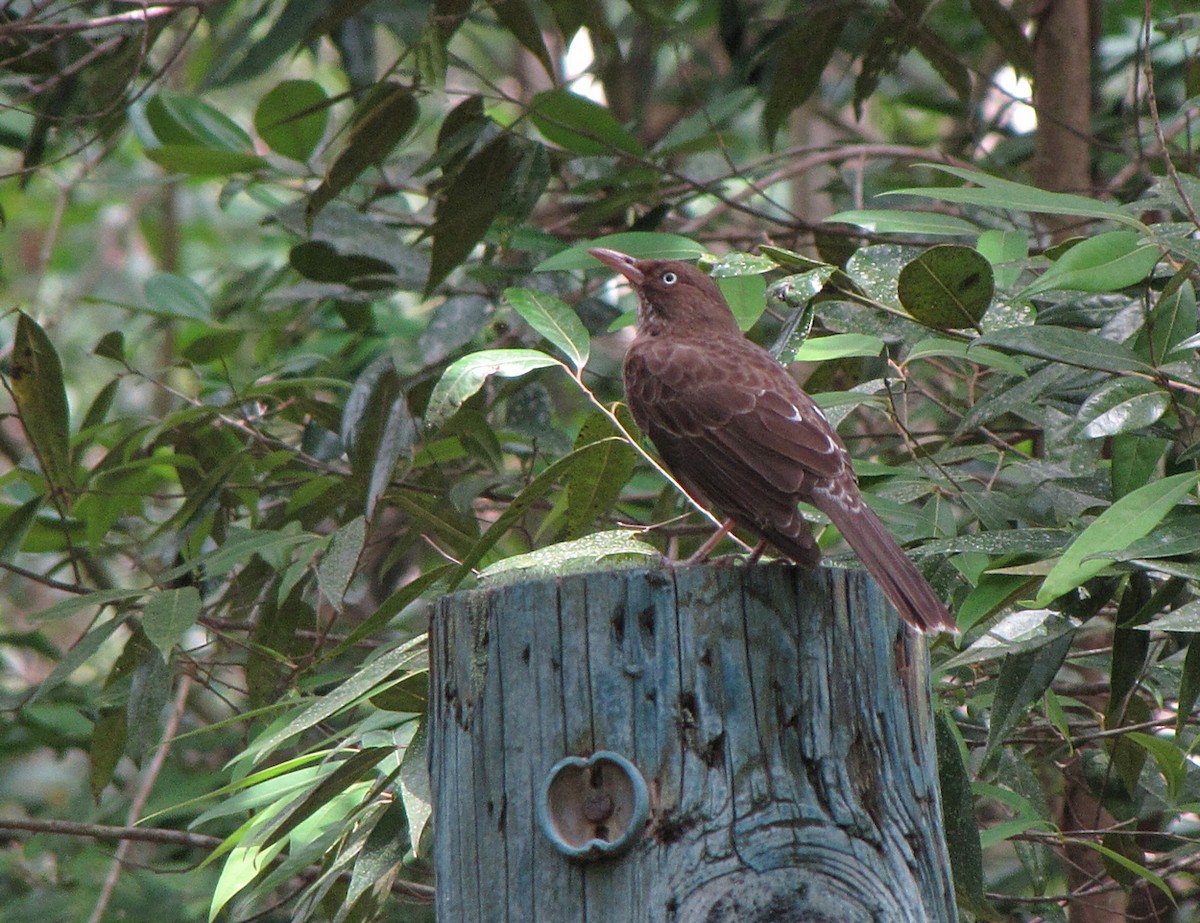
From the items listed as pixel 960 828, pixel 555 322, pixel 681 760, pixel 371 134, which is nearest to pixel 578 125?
pixel 371 134

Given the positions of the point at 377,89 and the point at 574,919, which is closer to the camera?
the point at 574,919

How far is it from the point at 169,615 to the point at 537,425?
218cm

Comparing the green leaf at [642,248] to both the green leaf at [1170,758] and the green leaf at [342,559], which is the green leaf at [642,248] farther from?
the green leaf at [1170,758]

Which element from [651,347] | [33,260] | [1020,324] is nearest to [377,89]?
[651,347]

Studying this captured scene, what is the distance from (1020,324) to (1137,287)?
0.60 metres

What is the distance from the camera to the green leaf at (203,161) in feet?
18.4

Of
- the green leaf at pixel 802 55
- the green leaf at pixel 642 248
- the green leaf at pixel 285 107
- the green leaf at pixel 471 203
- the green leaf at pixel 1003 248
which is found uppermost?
the green leaf at pixel 802 55

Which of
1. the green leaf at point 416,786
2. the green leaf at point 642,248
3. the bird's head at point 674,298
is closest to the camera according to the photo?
the green leaf at point 416,786

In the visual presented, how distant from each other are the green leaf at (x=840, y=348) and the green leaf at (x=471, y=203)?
1.79 meters

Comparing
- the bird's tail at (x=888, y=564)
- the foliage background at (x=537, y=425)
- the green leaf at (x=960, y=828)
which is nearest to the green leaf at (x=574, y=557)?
the foliage background at (x=537, y=425)

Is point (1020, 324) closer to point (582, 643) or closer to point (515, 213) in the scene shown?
point (582, 643)

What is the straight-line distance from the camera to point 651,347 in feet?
13.9

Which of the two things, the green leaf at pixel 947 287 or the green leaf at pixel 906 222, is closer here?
the green leaf at pixel 947 287

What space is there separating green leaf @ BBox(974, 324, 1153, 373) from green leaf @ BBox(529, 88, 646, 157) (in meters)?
2.66
